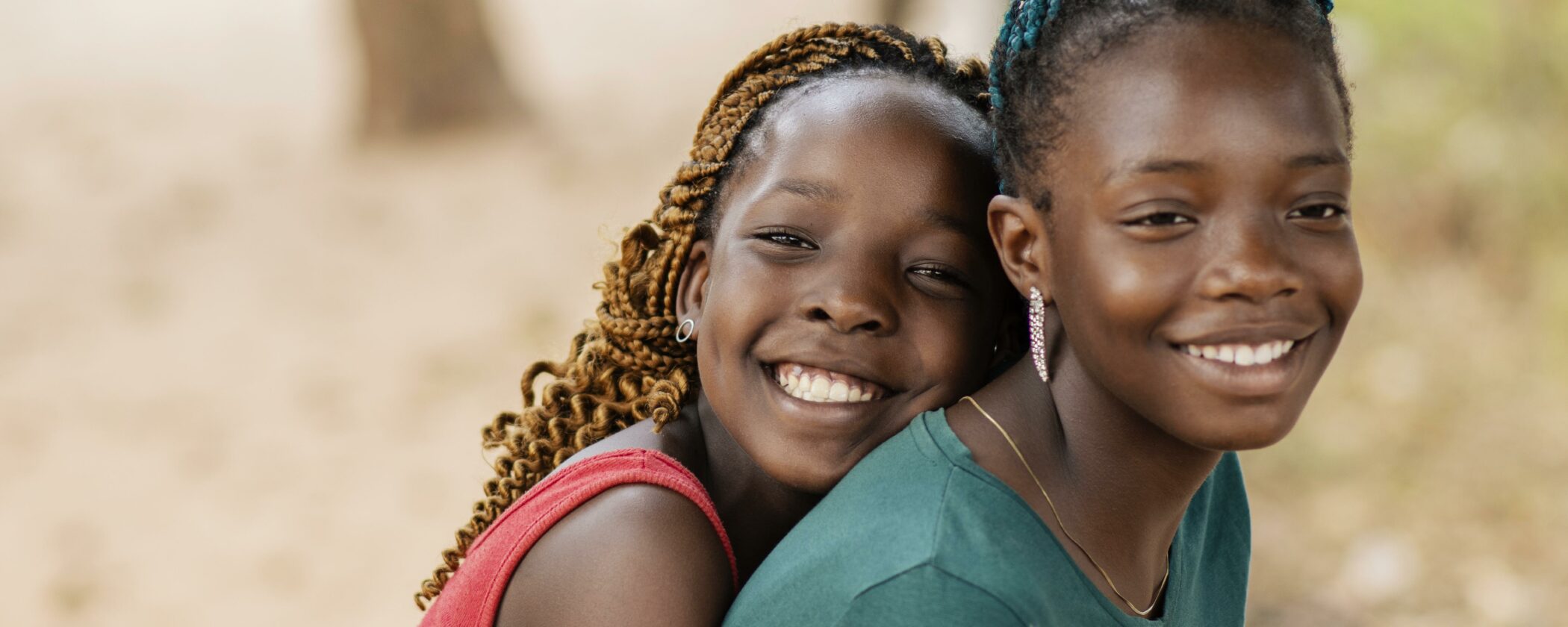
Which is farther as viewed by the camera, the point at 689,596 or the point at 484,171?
the point at 484,171

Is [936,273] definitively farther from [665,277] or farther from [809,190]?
[665,277]

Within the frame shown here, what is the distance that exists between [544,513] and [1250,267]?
110cm

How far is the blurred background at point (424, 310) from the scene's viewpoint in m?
5.82

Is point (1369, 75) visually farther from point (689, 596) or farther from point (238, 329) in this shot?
point (689, 596)

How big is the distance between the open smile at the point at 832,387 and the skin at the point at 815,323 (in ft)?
0.04

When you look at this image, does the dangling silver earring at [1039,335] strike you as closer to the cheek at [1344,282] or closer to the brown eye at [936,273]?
the brown eye at [936,273]

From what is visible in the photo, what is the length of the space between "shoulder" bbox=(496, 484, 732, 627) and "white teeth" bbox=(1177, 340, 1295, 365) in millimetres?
789

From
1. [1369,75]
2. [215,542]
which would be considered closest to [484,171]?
[215,542]

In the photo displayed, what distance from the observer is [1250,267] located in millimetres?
1801

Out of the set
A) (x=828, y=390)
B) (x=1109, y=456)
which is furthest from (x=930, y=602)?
(x=828, y=390)

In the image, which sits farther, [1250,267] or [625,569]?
[625,569]

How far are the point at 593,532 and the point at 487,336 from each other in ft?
18.4

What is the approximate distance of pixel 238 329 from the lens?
782 centimetres

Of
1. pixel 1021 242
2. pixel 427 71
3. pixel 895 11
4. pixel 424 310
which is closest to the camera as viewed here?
pixel 1021 242
